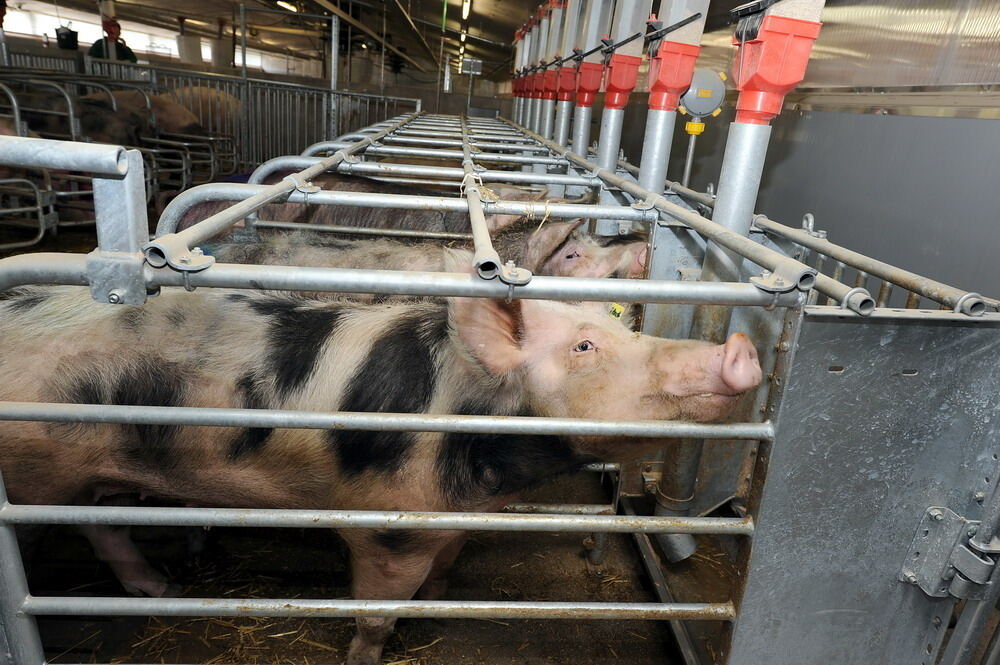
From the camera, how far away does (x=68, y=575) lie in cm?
300

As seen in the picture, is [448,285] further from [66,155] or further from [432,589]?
[432,589]

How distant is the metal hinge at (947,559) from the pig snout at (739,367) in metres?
0.52

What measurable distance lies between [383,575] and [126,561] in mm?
1281

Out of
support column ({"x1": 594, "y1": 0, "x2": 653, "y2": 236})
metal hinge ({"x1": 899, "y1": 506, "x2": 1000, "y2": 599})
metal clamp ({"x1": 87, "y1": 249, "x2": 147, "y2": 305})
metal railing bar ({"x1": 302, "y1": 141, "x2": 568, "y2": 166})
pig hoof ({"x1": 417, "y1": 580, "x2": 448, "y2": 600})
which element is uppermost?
support column ({"x1": 594, "y1": 0, "x2": 653, "y2": 236})

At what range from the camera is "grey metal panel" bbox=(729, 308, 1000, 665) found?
150 centimetres

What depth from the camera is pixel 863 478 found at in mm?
1616

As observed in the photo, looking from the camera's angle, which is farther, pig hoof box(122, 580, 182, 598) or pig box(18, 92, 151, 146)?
pig box(18, 92, 151, 146)

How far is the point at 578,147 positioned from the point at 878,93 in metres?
2.36

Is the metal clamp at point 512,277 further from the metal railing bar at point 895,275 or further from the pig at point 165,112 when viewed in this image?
the pig at point 165,112

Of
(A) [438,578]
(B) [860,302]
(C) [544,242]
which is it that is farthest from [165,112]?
(B) [860,302]

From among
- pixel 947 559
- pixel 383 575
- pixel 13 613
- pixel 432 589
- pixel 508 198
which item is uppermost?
pixel 508 198

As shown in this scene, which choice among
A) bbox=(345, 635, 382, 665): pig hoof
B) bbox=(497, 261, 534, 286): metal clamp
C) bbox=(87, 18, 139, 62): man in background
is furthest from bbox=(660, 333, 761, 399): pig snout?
bbox=(87, 18, 139, 62): man in background

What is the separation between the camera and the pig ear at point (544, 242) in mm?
3533

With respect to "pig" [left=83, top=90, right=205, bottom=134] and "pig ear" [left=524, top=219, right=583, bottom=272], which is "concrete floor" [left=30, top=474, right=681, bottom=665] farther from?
"pig" [left=83, top=90, right=205, bottom=134]
